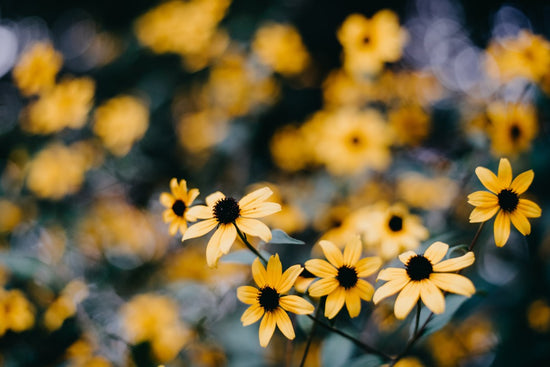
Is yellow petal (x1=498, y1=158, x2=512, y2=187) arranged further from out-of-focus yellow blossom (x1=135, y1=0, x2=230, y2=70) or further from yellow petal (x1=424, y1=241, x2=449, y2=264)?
out-of-focus yellow blossom (x1=135, y1=0, x2=230, y2=70)

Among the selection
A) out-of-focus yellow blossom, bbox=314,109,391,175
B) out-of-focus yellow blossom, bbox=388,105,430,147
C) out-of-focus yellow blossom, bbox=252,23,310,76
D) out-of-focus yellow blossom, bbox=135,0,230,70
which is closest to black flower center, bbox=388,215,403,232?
out-of-focus yellow blossom, bbox=314,109,391,175

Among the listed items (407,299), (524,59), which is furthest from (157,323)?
(524,59)

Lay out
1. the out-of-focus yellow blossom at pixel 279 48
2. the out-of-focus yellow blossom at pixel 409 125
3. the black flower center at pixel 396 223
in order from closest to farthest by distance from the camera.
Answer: the black flower center at pixel 396 223, the out-of-focus yellow blossom at pixel 409 125, the out-of-focus yellow blossom at pixel 279 48

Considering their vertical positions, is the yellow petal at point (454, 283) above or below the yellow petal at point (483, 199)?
below

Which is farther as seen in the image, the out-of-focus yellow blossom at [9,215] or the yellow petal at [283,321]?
the out-of-focus yellow blossom at [9,215]

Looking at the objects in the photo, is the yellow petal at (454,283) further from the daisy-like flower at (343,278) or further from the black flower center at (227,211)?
the black flower center at (227,211)

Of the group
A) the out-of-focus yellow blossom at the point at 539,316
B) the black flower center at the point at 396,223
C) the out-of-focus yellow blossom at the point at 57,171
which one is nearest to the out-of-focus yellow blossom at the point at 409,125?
the out-of-focus yellow blossom at the point at 539,316
